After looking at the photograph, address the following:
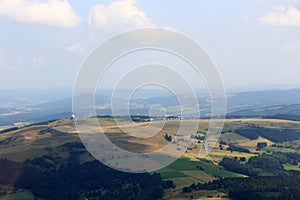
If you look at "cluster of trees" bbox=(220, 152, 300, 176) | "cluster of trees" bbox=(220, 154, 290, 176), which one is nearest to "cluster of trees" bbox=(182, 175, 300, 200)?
"cluster of trees" bbox=(220, 154, 290, 176)

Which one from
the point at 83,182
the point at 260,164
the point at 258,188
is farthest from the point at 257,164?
the point at 83,182

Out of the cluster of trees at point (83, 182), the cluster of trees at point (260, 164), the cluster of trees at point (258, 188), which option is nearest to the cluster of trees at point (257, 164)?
the cluster of trees at point (260, 164)

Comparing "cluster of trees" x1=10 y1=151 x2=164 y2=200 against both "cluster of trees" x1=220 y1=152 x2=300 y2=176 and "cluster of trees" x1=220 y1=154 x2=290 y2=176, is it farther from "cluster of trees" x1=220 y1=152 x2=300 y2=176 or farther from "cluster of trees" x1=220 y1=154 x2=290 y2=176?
"cluster of trees" x1=220 y1=152 x2=300 y2=176

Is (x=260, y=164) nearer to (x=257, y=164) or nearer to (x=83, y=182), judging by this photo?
(x=257, y=164)

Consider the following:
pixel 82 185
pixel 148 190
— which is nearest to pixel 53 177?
pixel 82 185

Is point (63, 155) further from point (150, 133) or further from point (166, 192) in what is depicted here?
point (166, 192)

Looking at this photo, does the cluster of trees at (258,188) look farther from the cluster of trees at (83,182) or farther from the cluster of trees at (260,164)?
the cluster of trees at (260,164)
